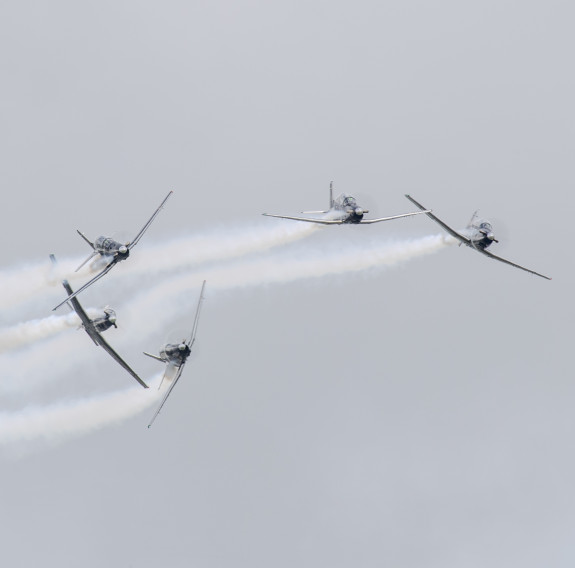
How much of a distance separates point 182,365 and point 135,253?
33.1 ft

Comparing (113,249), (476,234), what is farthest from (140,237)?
(476,234)

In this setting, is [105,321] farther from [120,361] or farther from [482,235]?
[482,235]

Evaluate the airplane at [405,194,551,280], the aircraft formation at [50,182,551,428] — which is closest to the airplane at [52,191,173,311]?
the aircraft formation at [50,182,551,428]

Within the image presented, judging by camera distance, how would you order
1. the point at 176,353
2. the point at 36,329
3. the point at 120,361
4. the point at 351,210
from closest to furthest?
the point at 351,210
the point at 36,329
the point at 176,353
the point at 120,361

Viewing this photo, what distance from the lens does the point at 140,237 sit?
188750 millimetres

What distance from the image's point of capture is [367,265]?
194 m

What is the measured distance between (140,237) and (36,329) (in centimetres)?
1182

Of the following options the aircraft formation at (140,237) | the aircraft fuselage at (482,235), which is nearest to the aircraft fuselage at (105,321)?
the aircraft formation at (140,237)

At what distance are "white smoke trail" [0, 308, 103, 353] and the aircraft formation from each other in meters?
0.82

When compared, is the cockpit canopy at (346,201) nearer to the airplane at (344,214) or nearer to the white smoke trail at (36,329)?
the airplane at (344,214)

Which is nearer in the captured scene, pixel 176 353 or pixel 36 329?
pixel 36 329

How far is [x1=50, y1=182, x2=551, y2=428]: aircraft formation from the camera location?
188m

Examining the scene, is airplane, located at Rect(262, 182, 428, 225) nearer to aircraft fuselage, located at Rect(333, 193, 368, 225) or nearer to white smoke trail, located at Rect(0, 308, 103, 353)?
aircraft fuselage, located at Rect(333, 193, 368, 225)

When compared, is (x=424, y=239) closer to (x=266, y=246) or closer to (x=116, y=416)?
(x=266, y=246)
